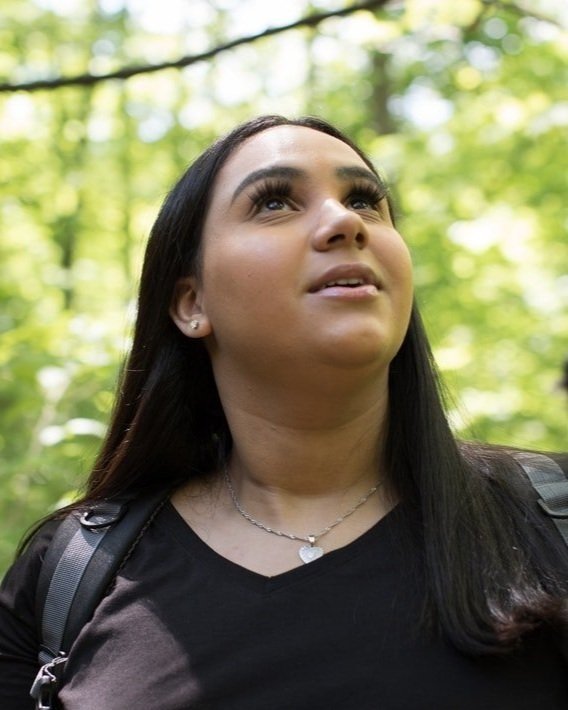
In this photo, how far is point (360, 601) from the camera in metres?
1.76

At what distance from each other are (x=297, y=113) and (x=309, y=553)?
10.9 ft

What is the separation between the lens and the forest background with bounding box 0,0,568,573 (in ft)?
12.9

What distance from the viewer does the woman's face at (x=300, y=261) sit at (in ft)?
6.08

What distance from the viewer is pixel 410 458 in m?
2.03

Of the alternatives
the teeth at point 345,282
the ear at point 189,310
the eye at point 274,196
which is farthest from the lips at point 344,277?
the ear at point 189,310

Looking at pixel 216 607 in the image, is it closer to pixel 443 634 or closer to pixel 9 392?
pixel 443 634

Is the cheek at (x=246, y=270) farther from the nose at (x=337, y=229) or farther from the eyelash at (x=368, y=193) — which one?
the eyelash at (x=368, y=193)

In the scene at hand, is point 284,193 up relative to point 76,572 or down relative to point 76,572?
up

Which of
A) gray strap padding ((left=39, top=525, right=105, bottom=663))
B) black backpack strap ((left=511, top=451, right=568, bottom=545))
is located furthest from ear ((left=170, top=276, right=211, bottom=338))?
black backpack strap ((left=511, top=451, right=568, bottom=545))

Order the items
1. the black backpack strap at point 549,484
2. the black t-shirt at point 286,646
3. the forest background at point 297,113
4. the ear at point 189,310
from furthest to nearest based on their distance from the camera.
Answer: the forest background at point 297,113 < the ear at point 189,310 < the black backpack strap at point 549,484 < the black t-shirt at point 286,646

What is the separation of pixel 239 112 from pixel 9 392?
8.31 m

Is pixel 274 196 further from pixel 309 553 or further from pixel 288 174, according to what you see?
pixel 309 553

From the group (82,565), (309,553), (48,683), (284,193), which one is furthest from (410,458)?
(48,683)

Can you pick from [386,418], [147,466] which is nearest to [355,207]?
[386,418]
